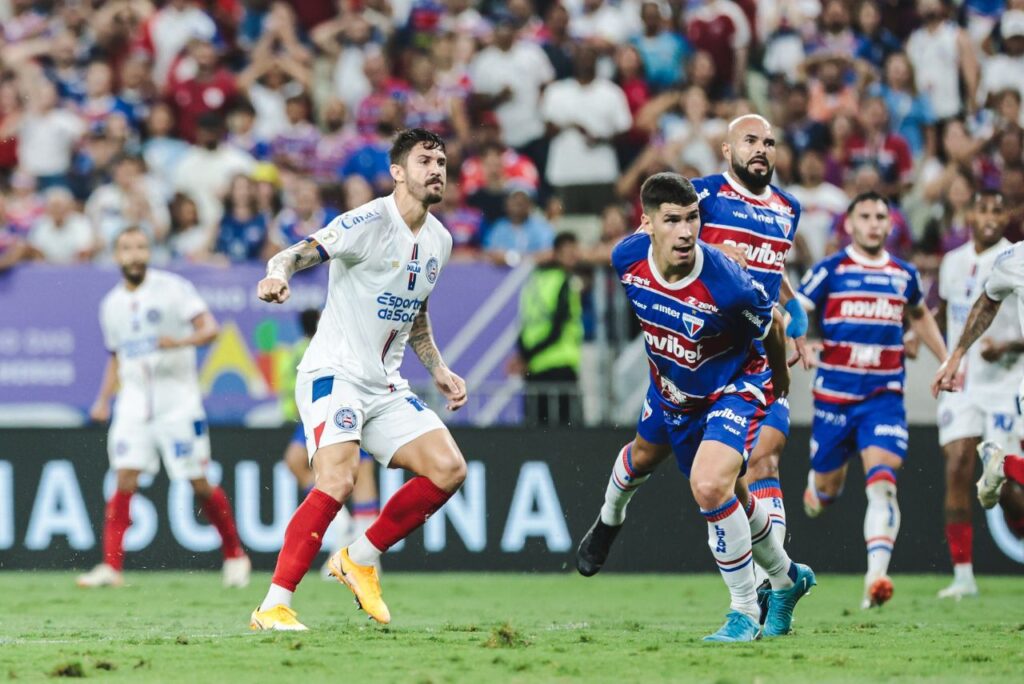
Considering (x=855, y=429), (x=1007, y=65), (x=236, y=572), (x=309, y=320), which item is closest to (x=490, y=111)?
(x=309, y=320)

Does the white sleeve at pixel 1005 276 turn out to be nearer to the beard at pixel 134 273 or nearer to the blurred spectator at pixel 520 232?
the blurred spectator at pixel 520 232

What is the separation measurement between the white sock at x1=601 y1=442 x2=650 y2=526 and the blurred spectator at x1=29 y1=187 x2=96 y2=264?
29.6 feet

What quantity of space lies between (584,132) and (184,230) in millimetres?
4527

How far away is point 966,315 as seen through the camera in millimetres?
12883

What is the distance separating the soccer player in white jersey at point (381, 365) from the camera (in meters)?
9.31

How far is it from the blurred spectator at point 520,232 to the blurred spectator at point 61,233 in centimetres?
432

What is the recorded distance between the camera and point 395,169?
9555 millimetres

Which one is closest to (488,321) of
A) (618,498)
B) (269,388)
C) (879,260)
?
(269,388)

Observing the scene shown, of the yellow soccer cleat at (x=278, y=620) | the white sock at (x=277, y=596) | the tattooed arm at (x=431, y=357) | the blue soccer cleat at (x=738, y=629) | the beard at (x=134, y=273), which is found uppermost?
the beard at (x=134, y=273)

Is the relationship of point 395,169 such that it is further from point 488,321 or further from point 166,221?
point 166,221

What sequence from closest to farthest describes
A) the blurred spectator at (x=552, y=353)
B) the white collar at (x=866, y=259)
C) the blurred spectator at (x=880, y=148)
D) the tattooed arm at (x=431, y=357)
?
1. the tattooed arm at (x=431, y=357)
2. the white collar at (x=866, y=259)
3. the blurred spectator at (x=552, y=353)
4. the blurred spectator at (x=880, y=148)

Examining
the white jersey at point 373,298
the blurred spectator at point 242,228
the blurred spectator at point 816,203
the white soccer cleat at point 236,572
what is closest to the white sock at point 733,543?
the white jersey at point 373,298

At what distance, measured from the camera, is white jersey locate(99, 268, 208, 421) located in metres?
14.0

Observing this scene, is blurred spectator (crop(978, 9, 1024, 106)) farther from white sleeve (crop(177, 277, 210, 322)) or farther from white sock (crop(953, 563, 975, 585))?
white sleeve (crop(177, 277, 210, 322))
